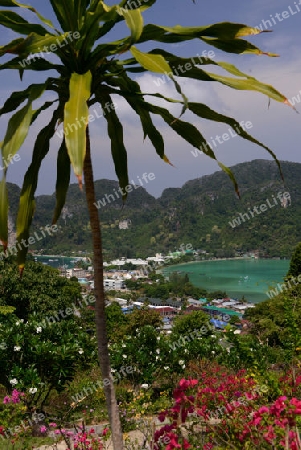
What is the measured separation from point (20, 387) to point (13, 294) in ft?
27.7

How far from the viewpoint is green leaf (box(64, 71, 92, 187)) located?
147 centimetres

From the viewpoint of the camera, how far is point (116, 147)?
2.18 metres

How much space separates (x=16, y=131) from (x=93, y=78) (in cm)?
48

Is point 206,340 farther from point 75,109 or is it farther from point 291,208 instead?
point 291,208

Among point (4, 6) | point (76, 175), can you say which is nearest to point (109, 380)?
point (76, 175)

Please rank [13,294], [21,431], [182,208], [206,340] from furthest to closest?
[182,208] → [13,294] → [206,340] → [21,431]

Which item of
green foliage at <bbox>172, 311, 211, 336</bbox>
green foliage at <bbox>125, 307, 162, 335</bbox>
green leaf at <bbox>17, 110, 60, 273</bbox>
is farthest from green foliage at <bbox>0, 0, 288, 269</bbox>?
green foliage at <bbox>172, 311, 211, 336</bbox>

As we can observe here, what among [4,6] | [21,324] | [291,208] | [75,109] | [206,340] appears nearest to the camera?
[75,109]

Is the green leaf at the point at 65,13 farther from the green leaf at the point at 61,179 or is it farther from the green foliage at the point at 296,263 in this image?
the green foliage at the point at 296,263

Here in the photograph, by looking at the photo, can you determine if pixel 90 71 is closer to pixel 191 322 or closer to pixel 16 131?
pixel 16 131

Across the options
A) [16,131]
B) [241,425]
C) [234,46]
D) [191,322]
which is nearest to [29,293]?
[191,322]

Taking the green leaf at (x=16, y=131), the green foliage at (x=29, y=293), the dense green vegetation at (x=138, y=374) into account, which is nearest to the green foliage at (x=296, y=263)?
the dense green vegetation at (x=138, y=374)

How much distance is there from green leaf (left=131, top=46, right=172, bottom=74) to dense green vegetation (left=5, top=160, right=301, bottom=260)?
90.4 m

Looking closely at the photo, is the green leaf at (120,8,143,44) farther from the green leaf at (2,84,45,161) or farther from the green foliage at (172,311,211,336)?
the green foliage at (172,311,211,336)
